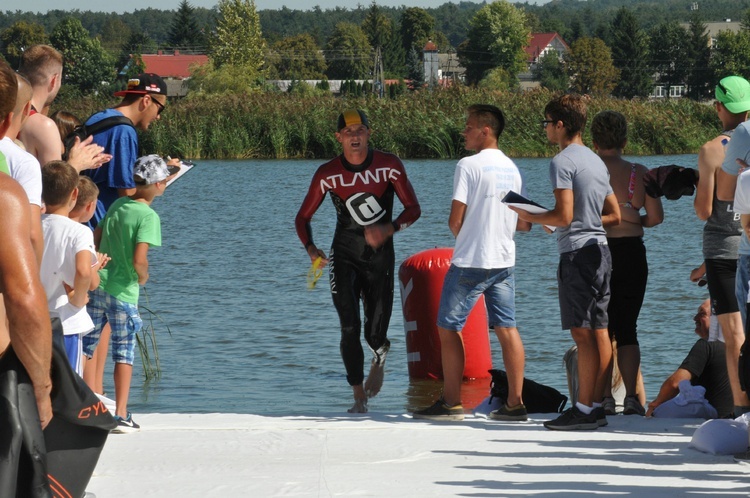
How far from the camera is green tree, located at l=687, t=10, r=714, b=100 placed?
436 feet

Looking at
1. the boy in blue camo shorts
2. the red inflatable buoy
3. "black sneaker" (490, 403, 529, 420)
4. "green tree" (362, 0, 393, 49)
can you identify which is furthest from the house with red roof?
the boy in blue camo shorts

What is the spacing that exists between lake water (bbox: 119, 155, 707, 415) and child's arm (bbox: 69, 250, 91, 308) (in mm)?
2133

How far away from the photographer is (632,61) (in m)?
131

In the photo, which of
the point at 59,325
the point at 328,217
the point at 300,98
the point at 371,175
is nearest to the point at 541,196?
the point at 328,217

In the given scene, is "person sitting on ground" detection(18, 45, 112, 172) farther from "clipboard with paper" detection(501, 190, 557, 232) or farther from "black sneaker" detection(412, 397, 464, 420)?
"black sneaker" detection(412, 397, 464, 420)

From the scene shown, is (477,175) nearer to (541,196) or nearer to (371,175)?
(371,175)

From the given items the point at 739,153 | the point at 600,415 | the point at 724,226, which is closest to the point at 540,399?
the point at 600,415

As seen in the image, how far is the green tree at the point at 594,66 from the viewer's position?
131 m

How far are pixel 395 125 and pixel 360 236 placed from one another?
3592cm

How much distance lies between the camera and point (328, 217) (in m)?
28.9

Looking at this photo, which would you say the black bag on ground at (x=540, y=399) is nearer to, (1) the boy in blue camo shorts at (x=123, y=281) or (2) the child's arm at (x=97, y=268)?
(1) the boy in blue camo shorts at (x=123, y=281)

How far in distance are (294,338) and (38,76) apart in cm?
739

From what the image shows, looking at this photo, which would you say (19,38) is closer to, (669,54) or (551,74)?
(551,74)

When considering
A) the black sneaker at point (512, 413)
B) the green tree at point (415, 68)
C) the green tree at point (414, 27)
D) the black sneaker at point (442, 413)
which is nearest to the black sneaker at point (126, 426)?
the black sneaker at point (442, 413)
